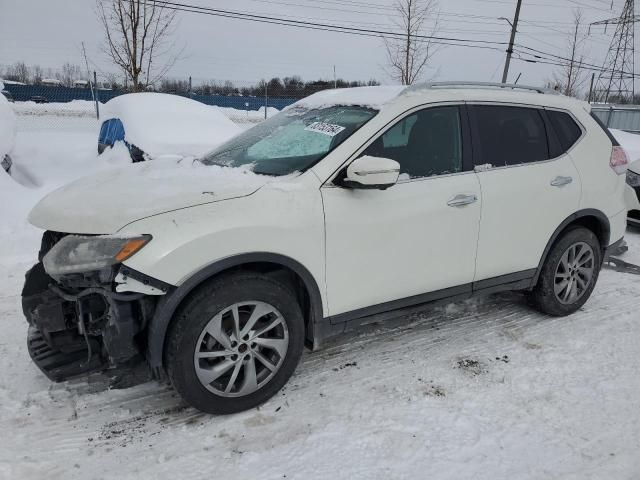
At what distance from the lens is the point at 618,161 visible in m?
4.24

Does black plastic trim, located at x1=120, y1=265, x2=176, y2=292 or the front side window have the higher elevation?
the front side window

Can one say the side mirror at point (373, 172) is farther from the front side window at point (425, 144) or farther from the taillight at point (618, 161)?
the taillight at point (618, 161)

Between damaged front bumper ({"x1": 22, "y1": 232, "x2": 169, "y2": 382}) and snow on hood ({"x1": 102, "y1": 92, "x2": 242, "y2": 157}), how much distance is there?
5.31 meters

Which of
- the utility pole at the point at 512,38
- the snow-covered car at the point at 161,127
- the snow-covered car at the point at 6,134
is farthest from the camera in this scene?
the utility pole at the point at 512,38

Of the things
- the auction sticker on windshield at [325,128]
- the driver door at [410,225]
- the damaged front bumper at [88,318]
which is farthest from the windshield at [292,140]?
the damaged front bumper at [88,318]

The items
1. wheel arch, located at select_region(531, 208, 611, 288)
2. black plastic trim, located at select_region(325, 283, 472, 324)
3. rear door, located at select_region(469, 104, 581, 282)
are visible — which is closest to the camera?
black plastic trim, located at select_region(325, 283, 472, 324)

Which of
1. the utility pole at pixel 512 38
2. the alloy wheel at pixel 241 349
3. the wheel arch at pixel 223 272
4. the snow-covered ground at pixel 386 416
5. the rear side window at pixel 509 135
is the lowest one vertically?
the snow-covered ground at pixel 386 416

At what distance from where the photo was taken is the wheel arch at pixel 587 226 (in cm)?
389

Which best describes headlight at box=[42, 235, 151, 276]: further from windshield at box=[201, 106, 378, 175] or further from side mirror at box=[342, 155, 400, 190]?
side mirror at box=[342, 155, 400, 190]

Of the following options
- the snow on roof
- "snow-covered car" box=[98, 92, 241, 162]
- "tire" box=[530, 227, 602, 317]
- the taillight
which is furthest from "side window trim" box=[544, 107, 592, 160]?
"snow-covered car" box=[98, 92, 241, 162]

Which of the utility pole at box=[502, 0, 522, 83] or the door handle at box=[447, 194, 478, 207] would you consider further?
the utility pole at box=[502, 0, 522, 83]

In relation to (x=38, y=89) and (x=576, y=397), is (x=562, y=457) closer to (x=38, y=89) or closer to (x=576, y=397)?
(x=576, y=397)

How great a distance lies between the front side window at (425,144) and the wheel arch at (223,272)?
0.85 meters

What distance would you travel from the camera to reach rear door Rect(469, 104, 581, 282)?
348cm
